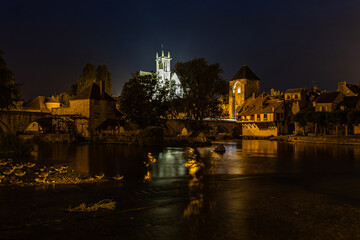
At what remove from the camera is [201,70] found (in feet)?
182

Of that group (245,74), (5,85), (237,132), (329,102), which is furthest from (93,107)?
(245,74)

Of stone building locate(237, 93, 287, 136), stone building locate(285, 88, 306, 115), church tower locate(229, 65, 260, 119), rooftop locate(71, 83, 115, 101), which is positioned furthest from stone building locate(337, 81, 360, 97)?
rooftop locate(71, 83, 115, 101)

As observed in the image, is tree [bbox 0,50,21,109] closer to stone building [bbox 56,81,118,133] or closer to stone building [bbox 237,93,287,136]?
stone building [bbox 56,81,118,133]

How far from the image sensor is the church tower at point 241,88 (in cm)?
10894

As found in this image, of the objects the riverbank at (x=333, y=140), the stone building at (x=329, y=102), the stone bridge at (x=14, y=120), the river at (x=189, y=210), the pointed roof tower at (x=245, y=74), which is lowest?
the river at (x=189, y=210)

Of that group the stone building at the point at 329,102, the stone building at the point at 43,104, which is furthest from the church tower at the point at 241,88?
the stone building at the point at 43,104

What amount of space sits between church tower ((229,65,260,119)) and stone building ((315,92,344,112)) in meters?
35.2

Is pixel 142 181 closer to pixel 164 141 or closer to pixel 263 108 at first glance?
pixel 164 141

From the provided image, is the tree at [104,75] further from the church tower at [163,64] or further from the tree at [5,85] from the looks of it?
the church tower at [163,64]

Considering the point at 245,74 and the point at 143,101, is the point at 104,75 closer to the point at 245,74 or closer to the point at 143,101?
the point at 143,101

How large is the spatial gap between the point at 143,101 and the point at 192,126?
11065 mm

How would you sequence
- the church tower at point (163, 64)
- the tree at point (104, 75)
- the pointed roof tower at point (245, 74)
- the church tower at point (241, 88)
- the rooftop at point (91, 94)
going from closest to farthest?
1. the rooftop at point (91, 94)
2. the tree at point (104, 75)
3. the church tower at point (241, 88)
4. the pointed roof tower at point (245, 74)
5. the church tower at point (163, 64)

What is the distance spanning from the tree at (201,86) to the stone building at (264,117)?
28.2 metres

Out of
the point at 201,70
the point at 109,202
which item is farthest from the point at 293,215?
the point at 201,70
